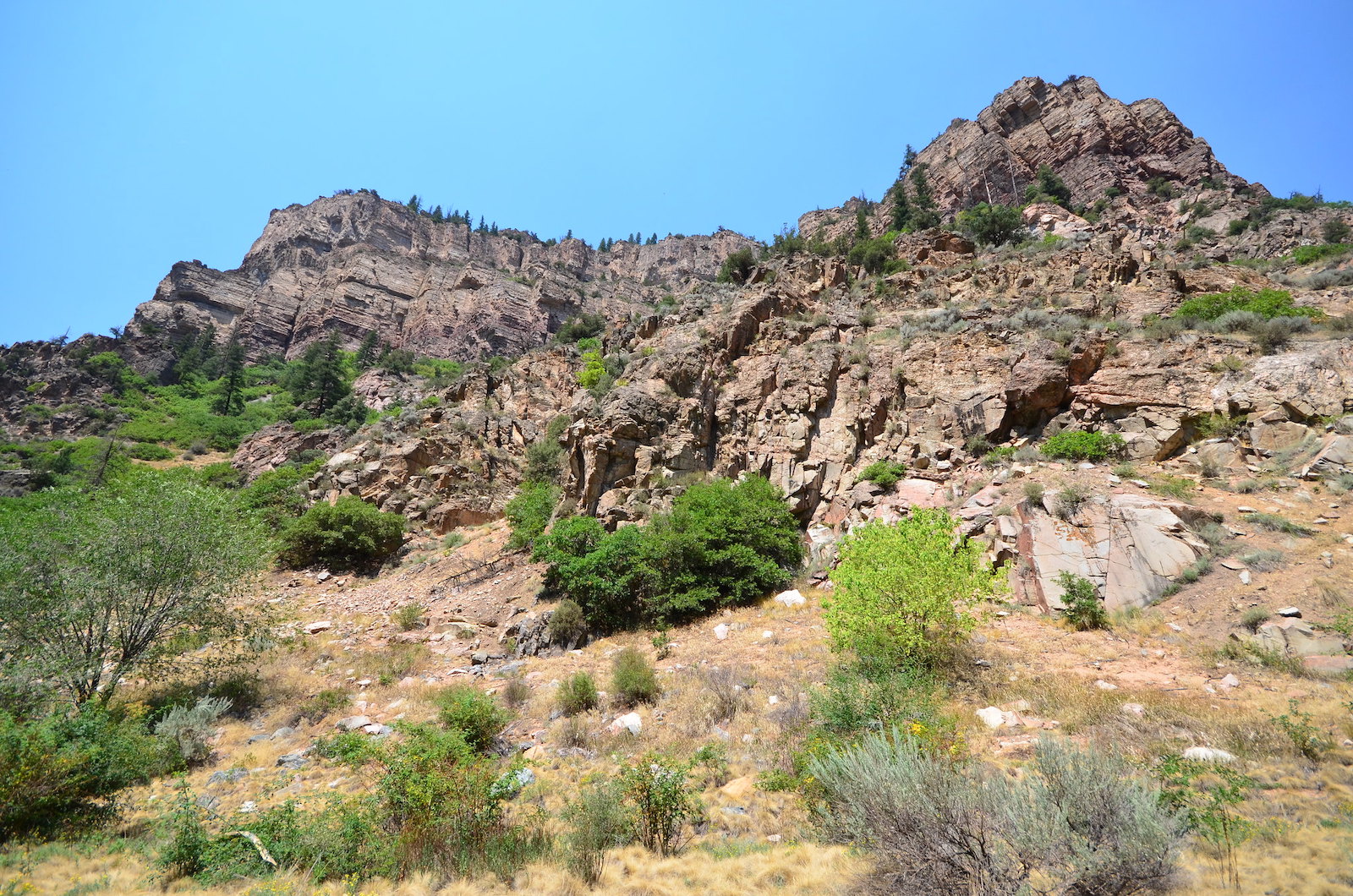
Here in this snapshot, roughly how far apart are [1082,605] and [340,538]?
2345cm

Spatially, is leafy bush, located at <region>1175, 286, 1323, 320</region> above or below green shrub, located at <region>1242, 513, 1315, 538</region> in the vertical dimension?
Answer: above

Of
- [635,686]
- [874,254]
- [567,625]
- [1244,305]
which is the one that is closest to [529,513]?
[567,625]

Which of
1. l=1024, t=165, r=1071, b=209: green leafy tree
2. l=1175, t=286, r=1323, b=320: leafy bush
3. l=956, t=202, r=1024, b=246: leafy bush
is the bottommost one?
l=1175, t=286, r=1323, b=320: leafy bush

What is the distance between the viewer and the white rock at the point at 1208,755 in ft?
18.0

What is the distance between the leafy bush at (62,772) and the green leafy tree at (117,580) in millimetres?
3497

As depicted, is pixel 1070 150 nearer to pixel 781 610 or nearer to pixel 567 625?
pixel 781 610

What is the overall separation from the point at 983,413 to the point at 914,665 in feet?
35.4

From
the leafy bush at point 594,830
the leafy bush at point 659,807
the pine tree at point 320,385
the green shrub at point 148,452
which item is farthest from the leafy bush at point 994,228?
the green shrub at point 148,452

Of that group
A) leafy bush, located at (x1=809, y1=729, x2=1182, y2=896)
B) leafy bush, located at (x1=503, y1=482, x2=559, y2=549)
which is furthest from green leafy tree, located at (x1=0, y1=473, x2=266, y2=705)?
leafy bush, located at (x1=809, y1=729, x2=1182, y2=896)

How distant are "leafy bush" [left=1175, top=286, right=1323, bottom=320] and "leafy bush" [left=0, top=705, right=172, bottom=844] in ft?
89.9

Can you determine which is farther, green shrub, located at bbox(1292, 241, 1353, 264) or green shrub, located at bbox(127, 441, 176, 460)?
green shrub, located at bbox(127, 441, 176, 460)

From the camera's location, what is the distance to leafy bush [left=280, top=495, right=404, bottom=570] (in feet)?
66.2

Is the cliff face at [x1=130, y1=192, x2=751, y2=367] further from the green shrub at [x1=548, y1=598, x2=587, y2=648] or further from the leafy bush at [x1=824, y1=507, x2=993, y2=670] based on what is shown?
the leafy bush at [x1=824, y1=507, x2=993, y2=670]

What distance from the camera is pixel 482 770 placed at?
6164 millimetres
